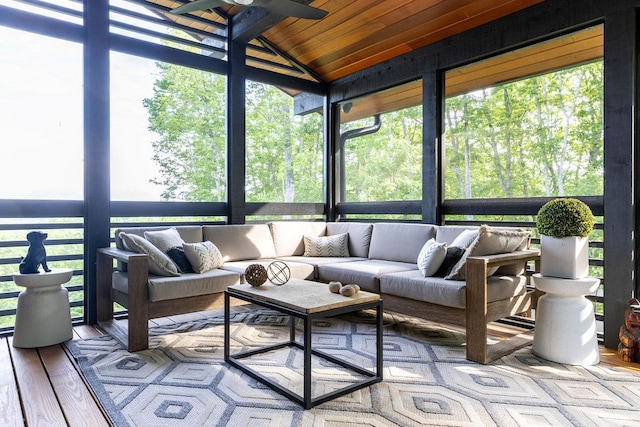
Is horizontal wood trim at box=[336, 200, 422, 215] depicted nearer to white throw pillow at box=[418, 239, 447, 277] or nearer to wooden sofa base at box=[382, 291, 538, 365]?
white throw pillow at box=[418, 239, 447, 277]

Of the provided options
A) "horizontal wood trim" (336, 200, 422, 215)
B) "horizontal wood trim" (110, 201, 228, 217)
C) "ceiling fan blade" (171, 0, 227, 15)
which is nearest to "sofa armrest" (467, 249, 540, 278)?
"horizontal wood trim" (336, 200, 422, 215)

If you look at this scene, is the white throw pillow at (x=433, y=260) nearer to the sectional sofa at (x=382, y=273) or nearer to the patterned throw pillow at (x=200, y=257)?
the sectional sofa at (x=382, y=273)

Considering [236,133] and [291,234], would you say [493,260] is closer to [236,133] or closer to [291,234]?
[291,234]

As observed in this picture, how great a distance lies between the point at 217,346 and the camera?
122 inches

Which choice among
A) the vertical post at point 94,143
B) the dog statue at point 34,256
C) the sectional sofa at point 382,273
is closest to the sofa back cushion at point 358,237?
the sectional sofa at point 382,273

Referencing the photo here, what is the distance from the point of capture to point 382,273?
11.5ft

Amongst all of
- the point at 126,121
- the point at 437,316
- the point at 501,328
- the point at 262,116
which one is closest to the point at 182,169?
the point at 126,121

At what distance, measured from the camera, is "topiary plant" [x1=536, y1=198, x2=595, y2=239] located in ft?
9.23

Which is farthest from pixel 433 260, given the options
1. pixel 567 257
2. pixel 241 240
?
pixel 241 240

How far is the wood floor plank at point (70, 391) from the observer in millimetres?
2018

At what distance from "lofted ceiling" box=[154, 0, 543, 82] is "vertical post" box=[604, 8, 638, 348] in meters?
0.81

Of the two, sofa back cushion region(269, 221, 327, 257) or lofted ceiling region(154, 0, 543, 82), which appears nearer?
lofted ceiling region(154, 0, 543, 82)

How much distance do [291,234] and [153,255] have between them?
1844mm

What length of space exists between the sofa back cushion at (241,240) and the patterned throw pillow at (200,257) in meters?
0.47
